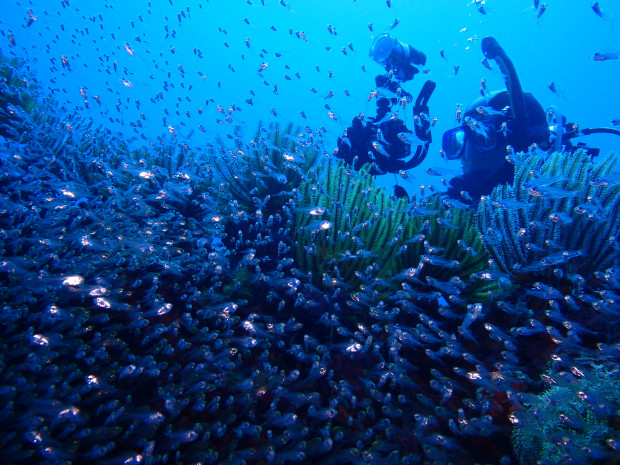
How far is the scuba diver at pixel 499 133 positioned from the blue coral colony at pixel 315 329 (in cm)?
180

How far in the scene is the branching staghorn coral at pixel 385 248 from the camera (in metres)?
4.21

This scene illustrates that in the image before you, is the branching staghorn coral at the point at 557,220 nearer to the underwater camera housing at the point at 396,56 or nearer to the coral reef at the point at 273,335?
the coral reef at the point at 273,335

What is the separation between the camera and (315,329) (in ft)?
13.4

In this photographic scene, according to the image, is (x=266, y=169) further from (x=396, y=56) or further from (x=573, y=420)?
(x=396, y=56)

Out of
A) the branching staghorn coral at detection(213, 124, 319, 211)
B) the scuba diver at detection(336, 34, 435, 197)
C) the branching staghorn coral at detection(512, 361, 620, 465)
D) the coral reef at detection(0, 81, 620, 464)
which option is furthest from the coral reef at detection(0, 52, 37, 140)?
the branching staghorn coral at detection(512, 361, 620, 465)

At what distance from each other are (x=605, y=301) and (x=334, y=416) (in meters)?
2.92

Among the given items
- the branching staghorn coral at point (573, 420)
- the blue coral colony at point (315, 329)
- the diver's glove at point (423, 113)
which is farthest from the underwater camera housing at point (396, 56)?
the branching staghorn coral at point (573, 420)

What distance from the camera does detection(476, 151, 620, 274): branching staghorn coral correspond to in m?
3.74

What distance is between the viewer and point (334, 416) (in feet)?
10.3

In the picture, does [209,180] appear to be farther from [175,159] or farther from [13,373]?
[13,373]

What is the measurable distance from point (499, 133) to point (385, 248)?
513 centimetres

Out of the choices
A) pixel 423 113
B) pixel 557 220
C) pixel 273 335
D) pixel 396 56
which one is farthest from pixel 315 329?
pixel 396 56

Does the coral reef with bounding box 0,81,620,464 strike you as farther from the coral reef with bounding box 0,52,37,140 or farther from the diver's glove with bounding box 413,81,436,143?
the diver's glove with bounding box 413,81,436,143

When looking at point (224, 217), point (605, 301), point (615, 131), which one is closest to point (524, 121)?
point (615, 131)
